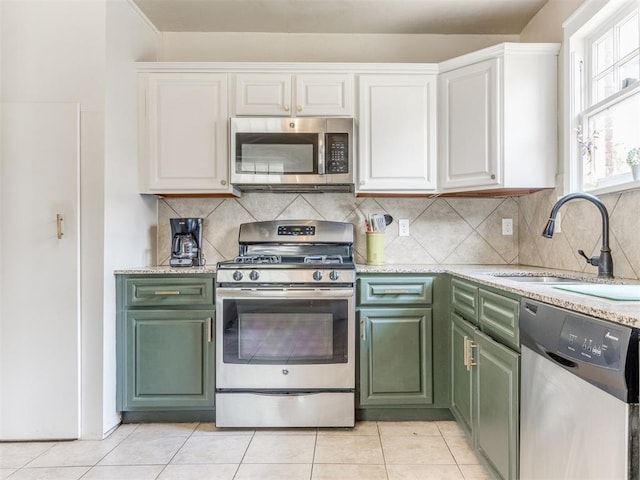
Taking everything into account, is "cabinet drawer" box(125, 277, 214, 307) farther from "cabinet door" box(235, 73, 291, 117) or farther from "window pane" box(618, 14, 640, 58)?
"window pane" box(618, 14, 640, 58)

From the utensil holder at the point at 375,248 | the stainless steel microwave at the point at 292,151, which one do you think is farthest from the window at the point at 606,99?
the stainless steel microwave at the point at 292,151

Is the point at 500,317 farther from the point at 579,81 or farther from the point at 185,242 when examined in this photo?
the point at 185,242

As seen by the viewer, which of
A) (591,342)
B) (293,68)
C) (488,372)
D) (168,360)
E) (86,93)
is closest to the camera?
(591,342)

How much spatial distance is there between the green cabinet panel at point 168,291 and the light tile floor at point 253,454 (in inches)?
27.2

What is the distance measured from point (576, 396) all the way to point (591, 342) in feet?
0.58

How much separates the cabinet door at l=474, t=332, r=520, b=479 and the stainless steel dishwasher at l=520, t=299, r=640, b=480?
0.06 metres

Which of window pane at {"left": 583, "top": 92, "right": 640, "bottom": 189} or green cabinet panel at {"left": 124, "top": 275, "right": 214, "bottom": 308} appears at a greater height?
window pane at {"left": 583, "top": 92, "right": 640, "bottom": 189}

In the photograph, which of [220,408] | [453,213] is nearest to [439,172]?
[453,213]

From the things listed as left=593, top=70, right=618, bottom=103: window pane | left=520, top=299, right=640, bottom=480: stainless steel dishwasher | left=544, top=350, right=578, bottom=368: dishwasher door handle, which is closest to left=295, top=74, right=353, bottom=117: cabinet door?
left=593, top=70, right=618, bottom=103: window pane

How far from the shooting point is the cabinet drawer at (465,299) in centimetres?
181

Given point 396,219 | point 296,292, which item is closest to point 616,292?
point 296,292

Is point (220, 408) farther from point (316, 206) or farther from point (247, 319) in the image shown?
point (316, 206)

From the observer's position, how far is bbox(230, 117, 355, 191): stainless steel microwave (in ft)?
7.89

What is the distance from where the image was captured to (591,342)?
0.93 meters
